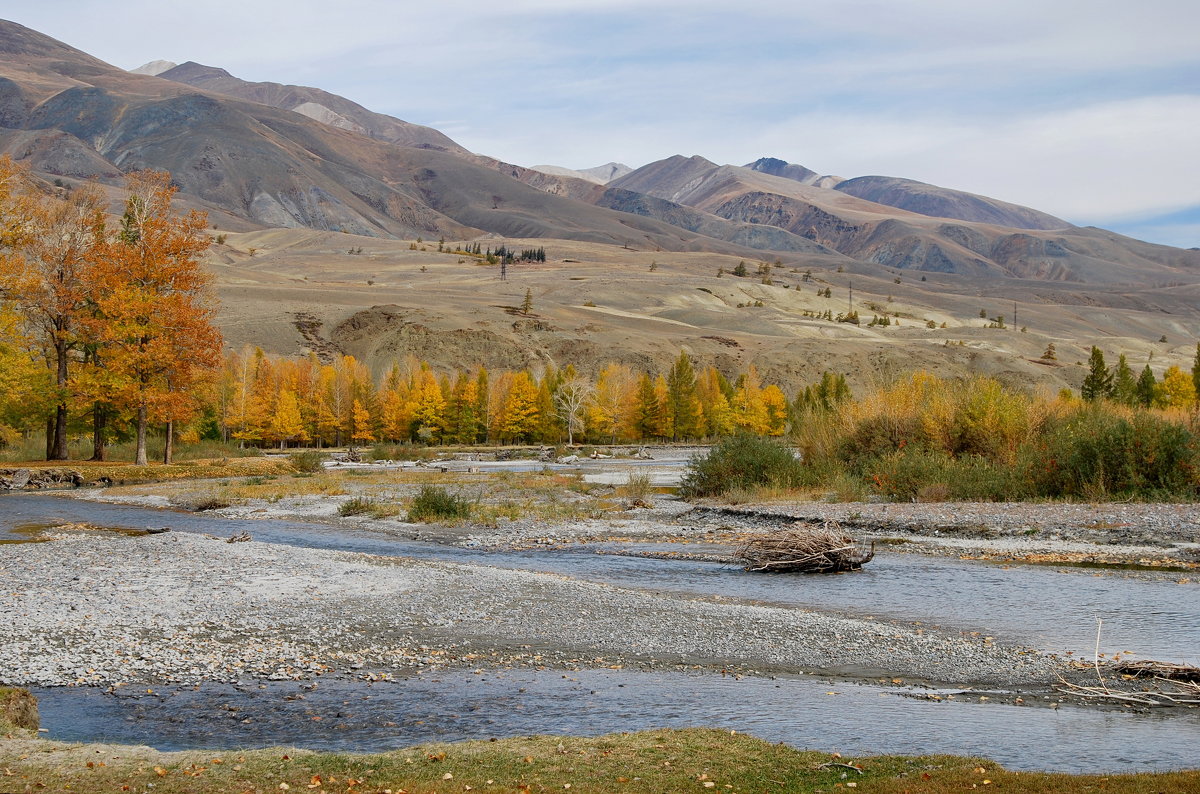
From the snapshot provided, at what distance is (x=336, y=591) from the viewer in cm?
1981

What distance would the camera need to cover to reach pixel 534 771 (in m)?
9.34

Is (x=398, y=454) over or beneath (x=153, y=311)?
beneath

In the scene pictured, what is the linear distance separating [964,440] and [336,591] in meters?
28.9

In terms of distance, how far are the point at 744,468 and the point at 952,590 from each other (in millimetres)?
20354

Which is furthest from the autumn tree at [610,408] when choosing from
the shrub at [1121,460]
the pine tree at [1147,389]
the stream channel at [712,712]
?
the stream channel at [712,712]

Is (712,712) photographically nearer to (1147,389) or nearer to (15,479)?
(15,479)

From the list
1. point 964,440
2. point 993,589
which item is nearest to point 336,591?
point 993,589

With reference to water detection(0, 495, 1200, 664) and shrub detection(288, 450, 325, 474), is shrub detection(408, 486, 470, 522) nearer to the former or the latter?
water detection(0, 495, 1200, 664)

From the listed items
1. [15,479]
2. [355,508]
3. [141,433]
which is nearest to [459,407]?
[141,433]

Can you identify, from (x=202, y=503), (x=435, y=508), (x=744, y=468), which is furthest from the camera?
(x=744, y=468)

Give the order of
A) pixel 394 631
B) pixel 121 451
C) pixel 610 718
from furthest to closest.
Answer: pixel 121 451 < pixel 394 631 < pixel 610 718

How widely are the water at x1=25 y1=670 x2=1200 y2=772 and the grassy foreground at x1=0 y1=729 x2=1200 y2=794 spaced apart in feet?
3.37

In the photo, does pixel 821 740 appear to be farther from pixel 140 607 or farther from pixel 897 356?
pixel 897 356

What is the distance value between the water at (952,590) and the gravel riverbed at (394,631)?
4.74 feet
